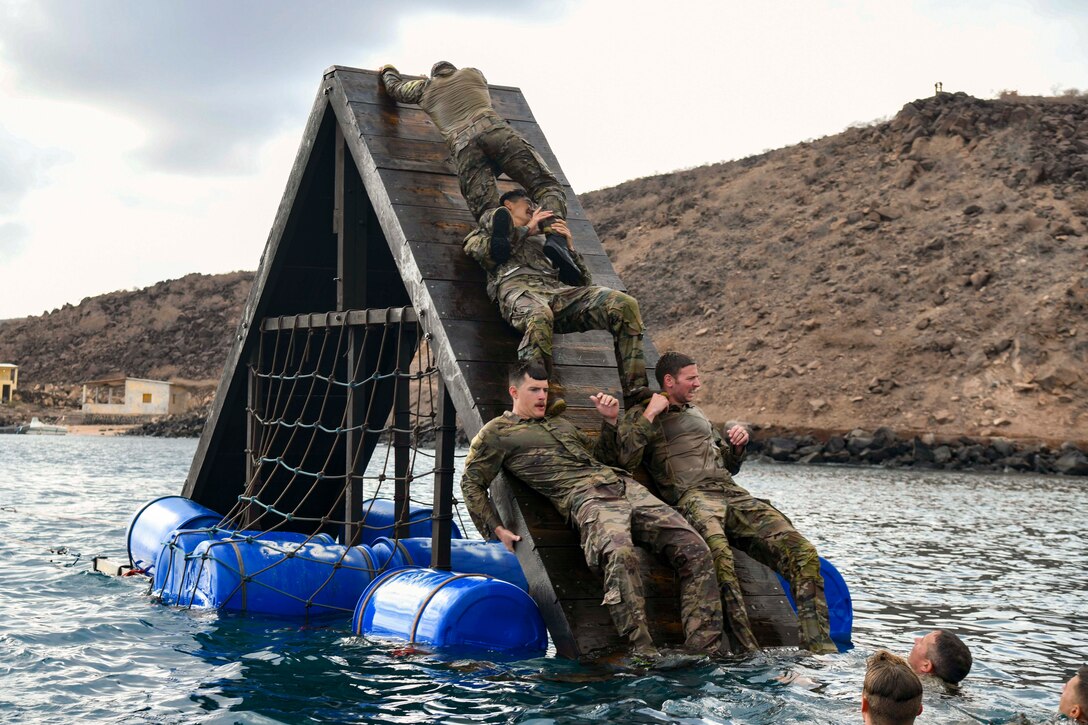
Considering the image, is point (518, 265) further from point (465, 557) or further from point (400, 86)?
point (400, 86)

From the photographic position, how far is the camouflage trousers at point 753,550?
8266 millimetres

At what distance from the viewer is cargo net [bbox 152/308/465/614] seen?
34.7 ft

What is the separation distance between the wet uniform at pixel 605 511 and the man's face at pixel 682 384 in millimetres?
681

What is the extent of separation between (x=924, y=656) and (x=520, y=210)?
17.0ft

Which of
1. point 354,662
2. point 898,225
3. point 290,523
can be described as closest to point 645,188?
point 898,225

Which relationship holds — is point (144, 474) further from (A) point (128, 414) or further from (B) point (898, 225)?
(A) point (128, 414)

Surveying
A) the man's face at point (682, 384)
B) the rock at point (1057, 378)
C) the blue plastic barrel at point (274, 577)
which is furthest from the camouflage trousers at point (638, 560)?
the rock at point (1057, 378)

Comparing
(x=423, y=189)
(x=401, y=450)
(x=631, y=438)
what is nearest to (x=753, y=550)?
(x=631, y=438)

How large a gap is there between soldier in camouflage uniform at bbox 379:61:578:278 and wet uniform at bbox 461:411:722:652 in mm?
2077

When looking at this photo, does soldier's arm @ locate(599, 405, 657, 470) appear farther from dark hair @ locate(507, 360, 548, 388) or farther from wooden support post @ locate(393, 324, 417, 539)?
wooden support post @ locate(393, 324, 417, 539)

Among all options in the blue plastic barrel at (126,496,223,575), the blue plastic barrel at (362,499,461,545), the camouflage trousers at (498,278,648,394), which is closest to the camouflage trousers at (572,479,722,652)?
the camouflage trousers at (498,278,648,394)

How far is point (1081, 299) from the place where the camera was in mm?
46875

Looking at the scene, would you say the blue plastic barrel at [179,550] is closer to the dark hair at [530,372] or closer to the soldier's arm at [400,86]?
the dark hair at [530,372]

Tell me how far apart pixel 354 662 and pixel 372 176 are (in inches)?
192
